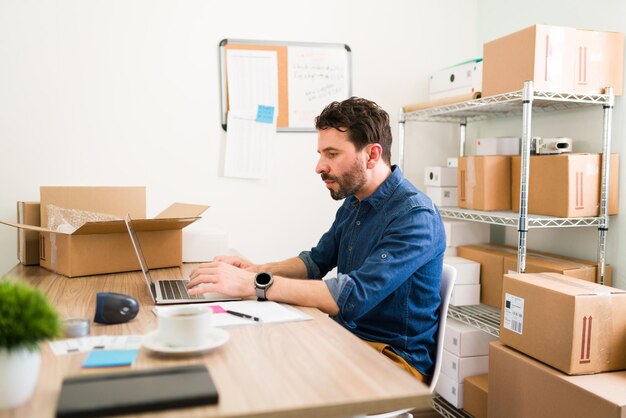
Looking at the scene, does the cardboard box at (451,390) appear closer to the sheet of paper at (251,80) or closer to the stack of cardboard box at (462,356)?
the stack of cardboard box at (462,356)

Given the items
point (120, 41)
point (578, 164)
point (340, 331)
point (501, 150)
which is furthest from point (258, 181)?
point (340, 331)

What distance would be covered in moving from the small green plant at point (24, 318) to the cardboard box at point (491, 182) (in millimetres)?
2142

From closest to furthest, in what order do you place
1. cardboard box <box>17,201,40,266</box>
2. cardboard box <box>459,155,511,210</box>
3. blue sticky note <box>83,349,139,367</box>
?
blue sticky note <box>83,349,139,367</box>
cardboard box <box>17,201,40,266</box>
cardboard box <box>459,155,511,210</box>

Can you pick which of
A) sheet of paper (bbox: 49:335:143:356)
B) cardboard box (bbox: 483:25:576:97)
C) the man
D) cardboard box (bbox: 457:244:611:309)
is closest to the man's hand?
the man

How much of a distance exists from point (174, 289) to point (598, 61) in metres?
1.89

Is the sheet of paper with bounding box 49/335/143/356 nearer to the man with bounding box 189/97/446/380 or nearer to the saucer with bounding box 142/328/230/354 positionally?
the saucer with bounding box 142/328/230/354

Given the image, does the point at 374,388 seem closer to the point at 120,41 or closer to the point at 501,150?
the point at 501,150

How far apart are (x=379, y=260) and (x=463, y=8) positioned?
2.27m

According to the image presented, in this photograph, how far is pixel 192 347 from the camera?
1.08 m

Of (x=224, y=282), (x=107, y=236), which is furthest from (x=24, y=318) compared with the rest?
(x=107, y=236)

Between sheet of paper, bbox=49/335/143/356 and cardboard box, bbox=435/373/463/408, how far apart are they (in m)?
1.73

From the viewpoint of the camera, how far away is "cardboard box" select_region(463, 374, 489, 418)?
2.35 m

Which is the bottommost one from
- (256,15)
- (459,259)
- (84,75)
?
(459,259)

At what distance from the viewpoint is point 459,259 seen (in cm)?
282
